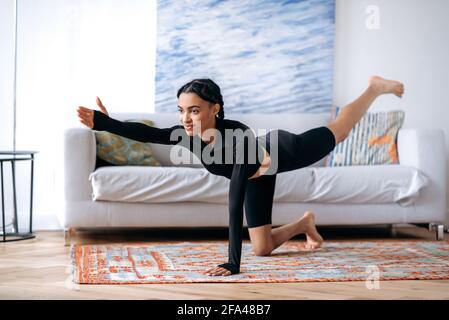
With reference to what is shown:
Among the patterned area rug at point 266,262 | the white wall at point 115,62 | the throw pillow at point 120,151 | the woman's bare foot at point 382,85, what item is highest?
the white wall at point 115,62

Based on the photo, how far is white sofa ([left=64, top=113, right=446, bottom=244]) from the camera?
4.01 metres

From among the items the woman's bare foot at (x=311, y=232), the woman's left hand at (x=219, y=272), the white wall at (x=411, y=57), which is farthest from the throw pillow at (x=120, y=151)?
the white wall at (x=411, y=57)

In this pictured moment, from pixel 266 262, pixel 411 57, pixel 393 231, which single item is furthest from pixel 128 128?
pixel 411 57

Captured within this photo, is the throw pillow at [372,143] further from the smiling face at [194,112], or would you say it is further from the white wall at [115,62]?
the smiling face at [194,112]

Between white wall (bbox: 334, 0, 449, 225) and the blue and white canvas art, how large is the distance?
271 mm

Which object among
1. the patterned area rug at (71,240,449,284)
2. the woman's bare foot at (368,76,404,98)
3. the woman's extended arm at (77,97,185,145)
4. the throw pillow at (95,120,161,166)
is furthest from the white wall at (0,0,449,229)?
the woman's extended arm at (77,97,185,145)

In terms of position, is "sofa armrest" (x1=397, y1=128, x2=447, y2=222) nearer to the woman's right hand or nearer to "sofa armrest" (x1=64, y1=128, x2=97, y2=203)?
"sofa armrest" (x1=64, y1=128, x2=97, y2=203)

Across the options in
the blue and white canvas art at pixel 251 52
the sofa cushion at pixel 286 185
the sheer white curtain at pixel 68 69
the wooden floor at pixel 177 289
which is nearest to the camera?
the wooden floor at pixel 177 289

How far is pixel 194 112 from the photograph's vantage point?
9.61ft

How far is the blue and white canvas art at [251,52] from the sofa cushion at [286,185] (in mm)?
1112

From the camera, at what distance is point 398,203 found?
429 cm

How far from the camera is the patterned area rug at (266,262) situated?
2.88m

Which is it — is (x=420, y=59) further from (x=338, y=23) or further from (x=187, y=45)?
(x=187, y=45)
